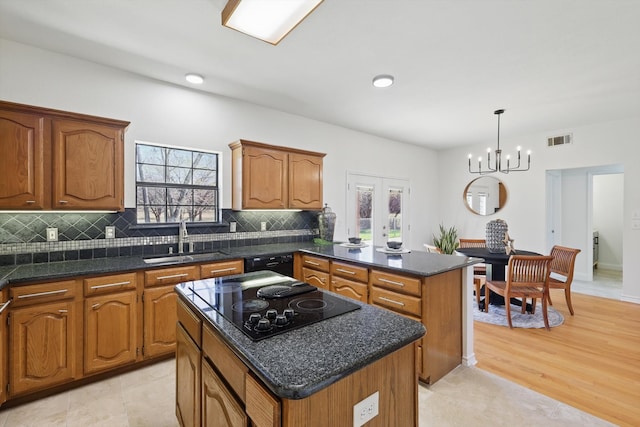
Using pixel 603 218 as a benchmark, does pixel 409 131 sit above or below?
above

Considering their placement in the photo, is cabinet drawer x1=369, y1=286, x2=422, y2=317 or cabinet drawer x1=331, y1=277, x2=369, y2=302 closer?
cabinet drawer x1=369, y1=286, x2=422, y2=317

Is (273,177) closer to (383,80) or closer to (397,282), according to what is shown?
(383,80)

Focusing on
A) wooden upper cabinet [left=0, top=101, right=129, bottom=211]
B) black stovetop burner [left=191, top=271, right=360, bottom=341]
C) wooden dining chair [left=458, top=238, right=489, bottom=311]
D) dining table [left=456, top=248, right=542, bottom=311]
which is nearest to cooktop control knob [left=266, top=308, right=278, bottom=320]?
black stovetop burner [left=191, top=271, right=360, bottom=341]

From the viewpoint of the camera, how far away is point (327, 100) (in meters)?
3.65

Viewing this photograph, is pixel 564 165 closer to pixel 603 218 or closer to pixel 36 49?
pixel 603 218

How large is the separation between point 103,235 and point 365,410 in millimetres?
2899

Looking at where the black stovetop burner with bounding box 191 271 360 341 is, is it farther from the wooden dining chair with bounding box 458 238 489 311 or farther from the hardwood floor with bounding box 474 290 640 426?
the wooden dining chair with bounding box 458 238 489 311

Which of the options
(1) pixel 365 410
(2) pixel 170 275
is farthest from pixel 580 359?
(2) pixel 170 275

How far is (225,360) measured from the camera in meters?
1.12

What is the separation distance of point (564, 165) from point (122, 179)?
621 centimetres

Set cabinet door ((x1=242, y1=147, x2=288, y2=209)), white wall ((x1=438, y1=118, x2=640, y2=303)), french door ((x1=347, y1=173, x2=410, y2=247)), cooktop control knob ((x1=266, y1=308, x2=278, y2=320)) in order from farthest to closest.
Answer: french door ((x1=347, y1=173, x2=410, y2=247))
white wall ((x1=438, y1=118, x2=640, y2=303))
cabinet door ((x1=242, y1=147, x2=288, y2=209))
cooktop control knob ((x1=266, y1=308, x2=278, y2=320))

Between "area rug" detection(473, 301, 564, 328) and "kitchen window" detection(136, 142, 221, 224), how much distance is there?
356 centimetres

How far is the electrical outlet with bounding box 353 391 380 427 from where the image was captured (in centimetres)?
95

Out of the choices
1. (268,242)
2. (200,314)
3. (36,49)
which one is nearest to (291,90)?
(268,242)
